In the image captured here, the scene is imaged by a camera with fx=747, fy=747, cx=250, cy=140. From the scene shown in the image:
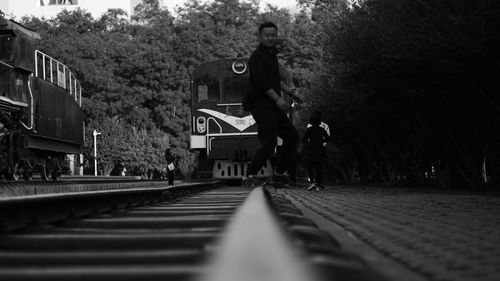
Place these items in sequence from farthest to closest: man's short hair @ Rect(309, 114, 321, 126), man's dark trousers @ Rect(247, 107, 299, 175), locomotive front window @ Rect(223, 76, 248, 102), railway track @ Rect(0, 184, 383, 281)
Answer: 1. locomotive front window @ Rect(223, 76, 248, 102)
2. man's short hair @ Rect(309, 114, 321, 126)
3. man's dark trousers @ Rect(247, 107, 299, 175)
4. railway track @ Rect(0, 184, 383, 281)

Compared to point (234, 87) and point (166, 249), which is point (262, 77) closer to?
point (166, 249)

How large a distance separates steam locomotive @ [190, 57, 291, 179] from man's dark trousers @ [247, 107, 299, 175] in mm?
8941

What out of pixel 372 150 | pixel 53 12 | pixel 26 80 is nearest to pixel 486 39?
pixel 26 80

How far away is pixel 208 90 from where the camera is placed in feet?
68.2

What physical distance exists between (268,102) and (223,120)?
987 centimetres

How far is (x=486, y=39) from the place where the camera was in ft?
41.8

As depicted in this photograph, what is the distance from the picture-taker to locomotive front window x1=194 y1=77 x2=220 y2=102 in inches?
816

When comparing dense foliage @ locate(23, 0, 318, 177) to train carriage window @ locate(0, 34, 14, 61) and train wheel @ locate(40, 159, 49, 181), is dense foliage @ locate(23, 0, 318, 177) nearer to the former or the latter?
train wheel @ locate(40, 159, 49, 181)

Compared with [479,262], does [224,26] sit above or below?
above

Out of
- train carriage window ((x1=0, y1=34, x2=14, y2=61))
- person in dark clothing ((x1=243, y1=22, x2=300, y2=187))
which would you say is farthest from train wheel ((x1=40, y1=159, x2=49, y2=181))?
person in dark clothing ((x1=243, y1=22, x2=300, y2=187))

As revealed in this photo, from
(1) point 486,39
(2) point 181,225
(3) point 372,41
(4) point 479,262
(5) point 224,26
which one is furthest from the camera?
(5) point 224,26

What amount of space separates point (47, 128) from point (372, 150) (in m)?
14.3

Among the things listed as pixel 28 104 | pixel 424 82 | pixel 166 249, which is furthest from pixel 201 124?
pixel 166 249

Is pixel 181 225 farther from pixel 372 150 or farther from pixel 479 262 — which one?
Answer: pixel 372 150
